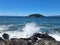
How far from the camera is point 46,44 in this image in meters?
7.98

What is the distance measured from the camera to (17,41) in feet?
29.3

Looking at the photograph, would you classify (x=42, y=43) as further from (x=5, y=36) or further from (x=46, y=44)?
(x=5, y=36)

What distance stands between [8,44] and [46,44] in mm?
1723

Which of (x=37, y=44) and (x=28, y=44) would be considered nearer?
(x=37, y=44)

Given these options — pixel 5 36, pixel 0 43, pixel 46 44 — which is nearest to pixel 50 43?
pixel 46 44

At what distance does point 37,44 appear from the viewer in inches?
320

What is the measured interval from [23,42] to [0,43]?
124 centimetres

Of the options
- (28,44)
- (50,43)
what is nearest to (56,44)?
(50,43)

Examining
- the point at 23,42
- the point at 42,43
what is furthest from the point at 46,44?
the point at 23,42

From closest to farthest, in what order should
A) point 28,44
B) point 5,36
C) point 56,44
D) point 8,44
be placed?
1. point 56,44
2. point 8,44
3. point 28,44
4. point 5,36

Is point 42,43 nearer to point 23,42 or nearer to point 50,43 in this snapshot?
point 50,43

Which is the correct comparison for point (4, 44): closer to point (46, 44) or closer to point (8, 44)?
point (8, 44)

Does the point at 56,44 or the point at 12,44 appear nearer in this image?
the point at 56,44

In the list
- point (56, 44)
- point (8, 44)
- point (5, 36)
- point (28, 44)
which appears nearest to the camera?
point (56, 44)
